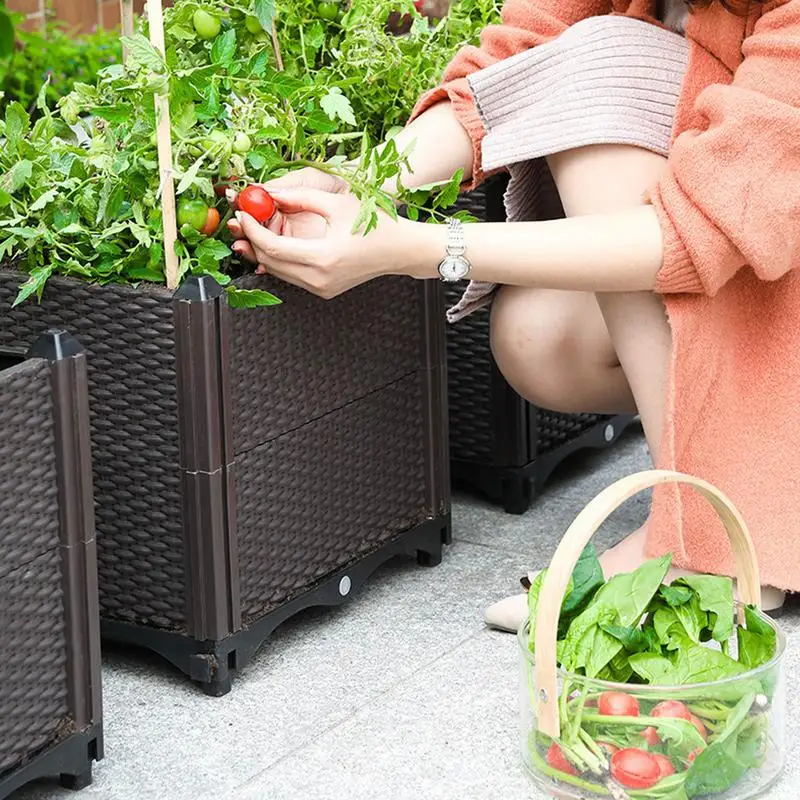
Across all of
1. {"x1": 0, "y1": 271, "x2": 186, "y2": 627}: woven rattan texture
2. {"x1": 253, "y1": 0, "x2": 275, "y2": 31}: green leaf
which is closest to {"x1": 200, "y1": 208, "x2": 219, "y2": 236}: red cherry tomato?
{"x1": 0, "y1": 271, "x2": 186, "y2": 627}: woven rattan texture

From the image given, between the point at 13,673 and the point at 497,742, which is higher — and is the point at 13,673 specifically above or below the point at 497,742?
above

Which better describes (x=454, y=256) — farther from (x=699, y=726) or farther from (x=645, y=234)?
(x=699, y=726)

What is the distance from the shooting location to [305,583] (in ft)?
6.61

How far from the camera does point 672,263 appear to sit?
183 centimetres

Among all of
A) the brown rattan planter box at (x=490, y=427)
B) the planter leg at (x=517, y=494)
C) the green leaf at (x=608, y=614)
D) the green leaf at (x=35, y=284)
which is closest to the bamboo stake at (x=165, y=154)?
the green leaf at (x=35, y=284)

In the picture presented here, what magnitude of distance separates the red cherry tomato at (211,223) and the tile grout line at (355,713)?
0.58 meters

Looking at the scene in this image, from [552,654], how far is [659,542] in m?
0.47

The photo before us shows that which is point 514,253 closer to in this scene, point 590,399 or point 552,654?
point 590,399

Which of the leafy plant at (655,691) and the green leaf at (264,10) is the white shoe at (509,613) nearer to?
the leafy plant at (655,691)

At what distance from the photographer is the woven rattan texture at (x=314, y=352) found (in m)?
1.86

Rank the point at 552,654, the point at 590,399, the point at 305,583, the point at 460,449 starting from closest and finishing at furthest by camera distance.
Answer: the point at 552,654 < the point at 305,583 < the point at 590,399 < the point at 460,449

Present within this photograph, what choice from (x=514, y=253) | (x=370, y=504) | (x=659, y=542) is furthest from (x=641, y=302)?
(x=370, y=504)

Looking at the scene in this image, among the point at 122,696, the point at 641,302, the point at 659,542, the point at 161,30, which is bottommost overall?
the point at 122,696

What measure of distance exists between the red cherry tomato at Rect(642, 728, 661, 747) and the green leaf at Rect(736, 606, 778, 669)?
6.6 inches
